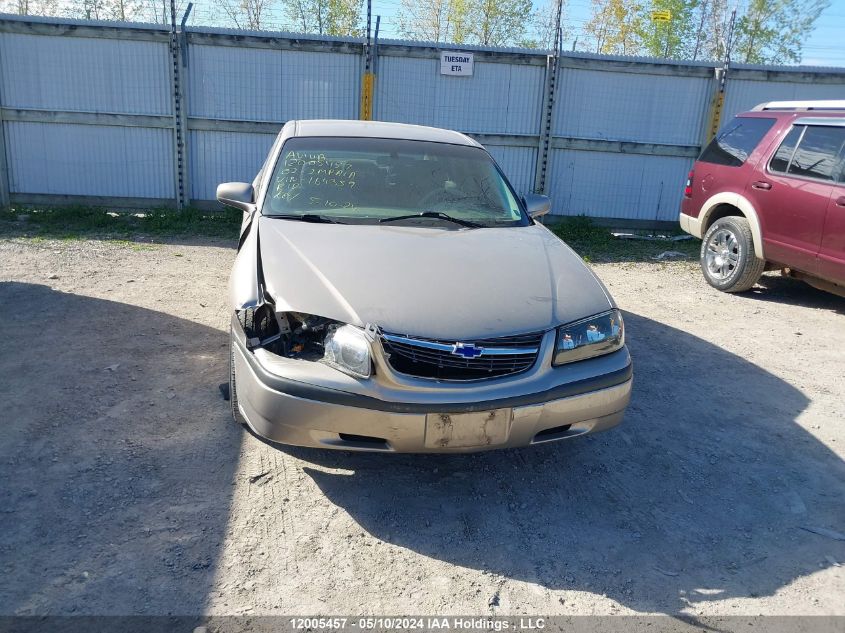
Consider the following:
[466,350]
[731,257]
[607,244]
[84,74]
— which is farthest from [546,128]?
[466,350]

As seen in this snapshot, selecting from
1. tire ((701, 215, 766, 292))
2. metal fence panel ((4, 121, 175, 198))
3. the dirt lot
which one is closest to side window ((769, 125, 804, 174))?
tire ((701, 215, 766, 292))

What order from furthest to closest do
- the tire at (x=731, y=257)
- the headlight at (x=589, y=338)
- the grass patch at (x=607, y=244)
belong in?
the grass patch at (x=607, y=244) < the tire at (x=731, y=257) < the headlight at (x=589, y=338)

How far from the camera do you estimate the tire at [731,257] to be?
737 centimetres

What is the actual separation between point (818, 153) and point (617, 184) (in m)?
4.66

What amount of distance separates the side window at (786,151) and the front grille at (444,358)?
5.30m

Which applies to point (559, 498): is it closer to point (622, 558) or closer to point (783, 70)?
point (622, 558)

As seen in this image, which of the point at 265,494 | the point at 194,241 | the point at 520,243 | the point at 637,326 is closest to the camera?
the point at 265,494

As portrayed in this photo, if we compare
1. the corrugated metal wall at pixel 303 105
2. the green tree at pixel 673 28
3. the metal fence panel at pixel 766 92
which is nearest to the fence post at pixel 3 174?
the corrugated metal wall at pixel 303 105

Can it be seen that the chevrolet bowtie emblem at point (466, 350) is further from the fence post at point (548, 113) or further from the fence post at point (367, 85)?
the fence post at point (548, 113)

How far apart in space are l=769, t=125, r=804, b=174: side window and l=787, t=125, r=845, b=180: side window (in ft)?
0.18

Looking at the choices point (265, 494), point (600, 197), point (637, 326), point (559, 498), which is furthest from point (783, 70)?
point (265, 494)

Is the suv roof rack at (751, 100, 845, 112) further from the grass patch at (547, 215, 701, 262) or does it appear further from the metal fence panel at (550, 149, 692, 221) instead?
the metal fence panel at (550, 149, 692, 221)

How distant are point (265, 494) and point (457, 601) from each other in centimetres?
114

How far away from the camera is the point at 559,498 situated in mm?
3574
